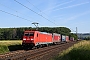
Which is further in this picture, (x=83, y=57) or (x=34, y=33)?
(x=34, y=33)

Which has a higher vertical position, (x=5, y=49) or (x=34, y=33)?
(x=34, y=33)

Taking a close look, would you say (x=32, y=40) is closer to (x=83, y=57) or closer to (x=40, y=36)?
(x=40, y=36)

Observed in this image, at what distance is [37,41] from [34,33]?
198cm

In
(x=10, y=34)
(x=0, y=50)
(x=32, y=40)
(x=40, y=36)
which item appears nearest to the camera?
(x=0, y=50)

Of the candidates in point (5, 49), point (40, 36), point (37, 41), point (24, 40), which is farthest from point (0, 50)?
point (40, 36)

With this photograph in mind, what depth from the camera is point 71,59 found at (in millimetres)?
16047

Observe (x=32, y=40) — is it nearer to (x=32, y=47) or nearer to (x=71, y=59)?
(x=32, y=47)

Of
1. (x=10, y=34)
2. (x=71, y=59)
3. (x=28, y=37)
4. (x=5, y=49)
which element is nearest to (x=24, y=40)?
(x=28, y=37)

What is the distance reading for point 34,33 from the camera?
119 ft

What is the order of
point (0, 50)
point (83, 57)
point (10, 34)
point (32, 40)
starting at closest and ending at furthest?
point (83, 57) → point (0, 50) → point (32, 40) → point (10, 34)

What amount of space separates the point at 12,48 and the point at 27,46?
3098 millimetres

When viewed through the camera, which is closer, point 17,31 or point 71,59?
point 71,59

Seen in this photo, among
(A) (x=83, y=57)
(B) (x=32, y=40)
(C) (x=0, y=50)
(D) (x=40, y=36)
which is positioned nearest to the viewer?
(A) (x=83, y=57)

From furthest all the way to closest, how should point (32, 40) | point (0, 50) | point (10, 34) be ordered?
point (10, 34) < point (32, 40) < point (0, 50)
